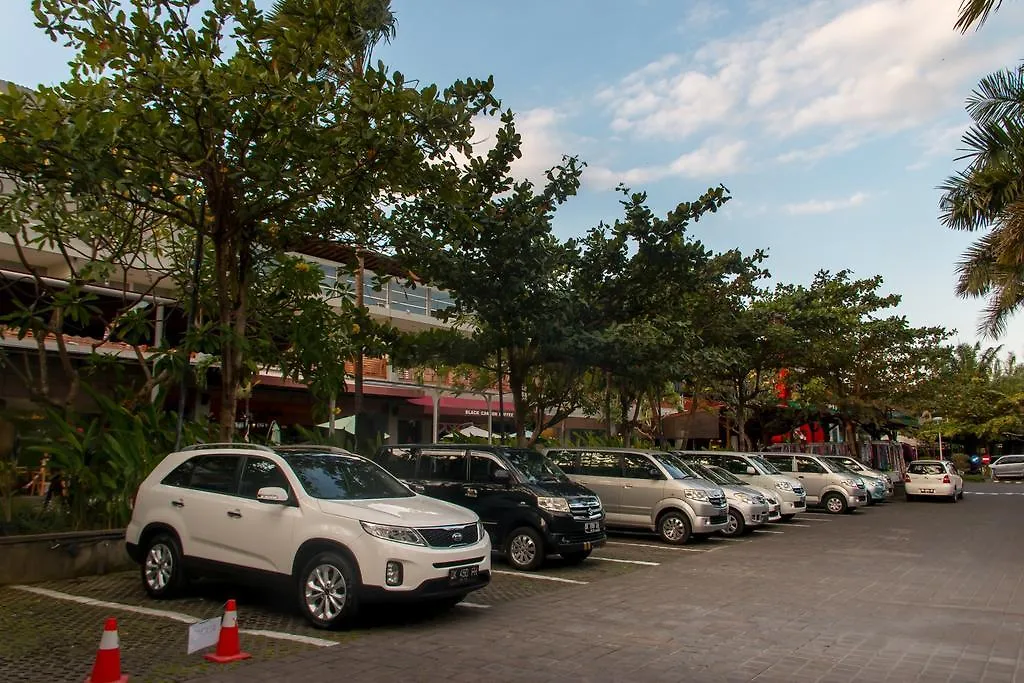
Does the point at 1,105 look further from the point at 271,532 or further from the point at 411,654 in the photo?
the point at 411,654

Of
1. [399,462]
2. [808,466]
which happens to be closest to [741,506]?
[399,462]

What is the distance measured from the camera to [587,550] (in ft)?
38.2

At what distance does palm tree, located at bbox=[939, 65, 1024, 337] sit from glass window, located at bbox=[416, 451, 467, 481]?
11.3 m

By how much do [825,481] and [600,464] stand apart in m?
10.4

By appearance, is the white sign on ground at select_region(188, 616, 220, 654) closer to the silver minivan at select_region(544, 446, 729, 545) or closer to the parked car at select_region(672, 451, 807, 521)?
the silver minivan at select_region(544, 446, 729, 545)

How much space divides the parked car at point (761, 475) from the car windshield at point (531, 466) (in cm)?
687

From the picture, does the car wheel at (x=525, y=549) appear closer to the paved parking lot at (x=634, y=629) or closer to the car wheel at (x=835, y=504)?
the paved parking lot at (x=634, y=629)

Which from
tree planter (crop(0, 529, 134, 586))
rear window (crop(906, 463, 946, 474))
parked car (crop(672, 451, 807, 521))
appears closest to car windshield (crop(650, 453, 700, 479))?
parked car (crop(672, 451, 807, 521))

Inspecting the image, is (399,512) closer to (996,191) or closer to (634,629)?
(634,629)

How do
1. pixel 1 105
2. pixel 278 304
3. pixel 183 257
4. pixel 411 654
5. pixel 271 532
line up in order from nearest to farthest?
pixel 411 654, pixel 271 532, pixel 1 105, pixel 278 304, pixel 183 257

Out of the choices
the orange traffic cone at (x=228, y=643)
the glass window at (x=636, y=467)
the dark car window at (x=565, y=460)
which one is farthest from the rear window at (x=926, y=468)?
the orange traffic cone at (x=228, y=643)

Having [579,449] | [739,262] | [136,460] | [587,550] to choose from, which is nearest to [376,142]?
[136,460]

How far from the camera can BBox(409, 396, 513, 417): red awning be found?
29.6 meters

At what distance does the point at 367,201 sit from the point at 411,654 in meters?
6.56
